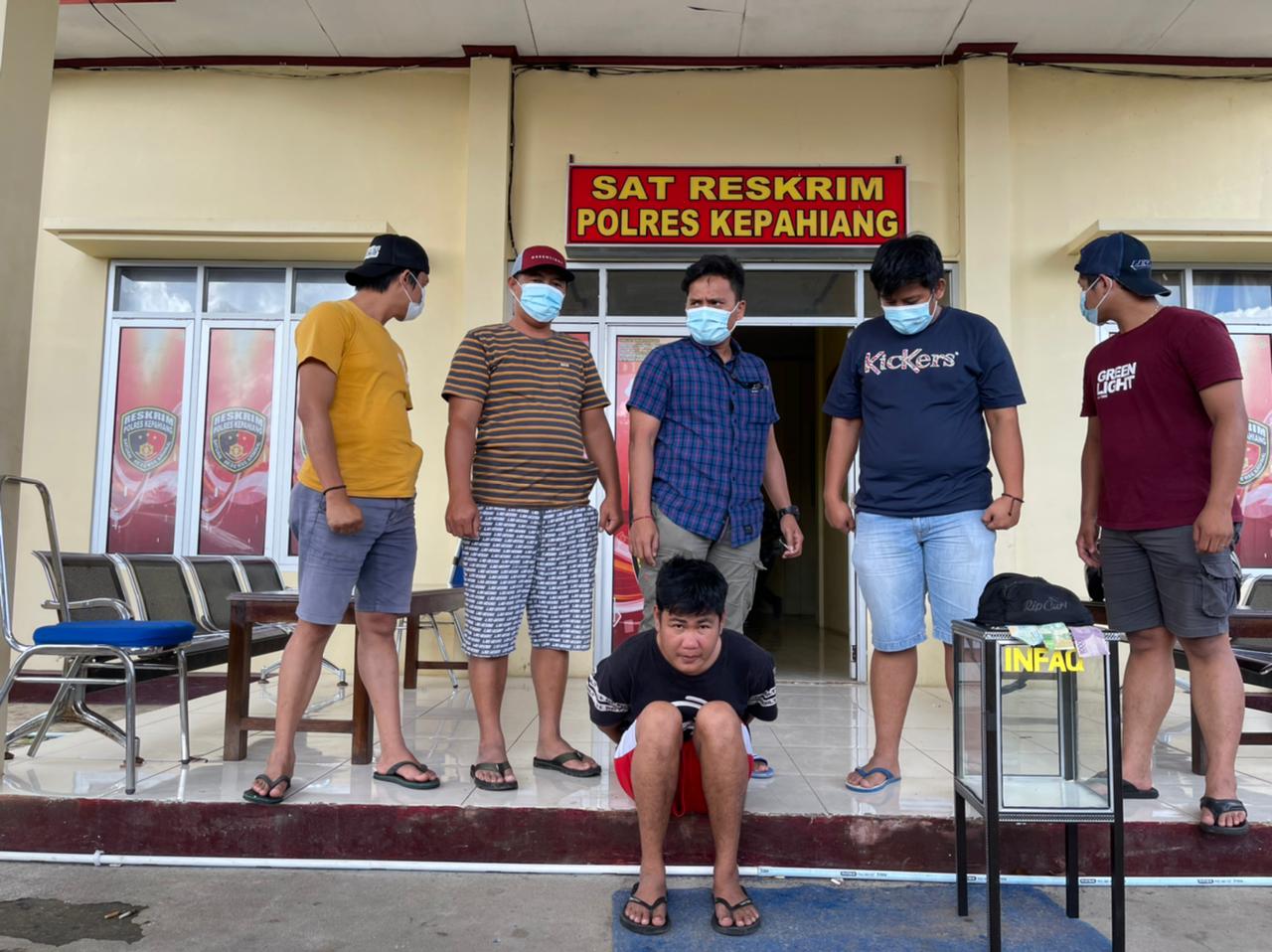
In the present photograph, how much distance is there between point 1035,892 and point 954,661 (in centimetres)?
67

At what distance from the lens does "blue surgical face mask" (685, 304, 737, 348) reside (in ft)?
9.48

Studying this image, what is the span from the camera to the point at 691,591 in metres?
2.18

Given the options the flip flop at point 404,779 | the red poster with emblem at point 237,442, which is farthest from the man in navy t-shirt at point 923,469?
the red poster with emblem at point 237,442

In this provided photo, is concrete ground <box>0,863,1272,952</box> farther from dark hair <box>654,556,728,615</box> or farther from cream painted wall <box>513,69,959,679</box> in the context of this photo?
cream painted wall <box>513,69,959,679</box>

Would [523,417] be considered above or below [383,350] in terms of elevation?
below

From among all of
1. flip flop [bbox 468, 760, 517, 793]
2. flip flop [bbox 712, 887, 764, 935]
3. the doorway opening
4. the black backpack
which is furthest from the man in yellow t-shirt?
the doorway opening

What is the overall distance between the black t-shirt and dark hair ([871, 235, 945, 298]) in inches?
46.1

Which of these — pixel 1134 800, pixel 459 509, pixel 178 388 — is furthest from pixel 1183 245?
pixel 178 388

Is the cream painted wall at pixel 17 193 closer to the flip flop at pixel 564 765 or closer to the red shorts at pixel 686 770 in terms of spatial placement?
the flip flop at pixel 564 765

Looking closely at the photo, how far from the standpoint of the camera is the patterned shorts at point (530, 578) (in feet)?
9.28

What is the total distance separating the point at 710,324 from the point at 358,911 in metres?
1.88

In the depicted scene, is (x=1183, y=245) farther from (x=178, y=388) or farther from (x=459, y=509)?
(x=178, y=388)

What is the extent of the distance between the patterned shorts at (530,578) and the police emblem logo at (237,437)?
3271mm

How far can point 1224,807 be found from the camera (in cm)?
249
